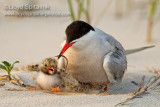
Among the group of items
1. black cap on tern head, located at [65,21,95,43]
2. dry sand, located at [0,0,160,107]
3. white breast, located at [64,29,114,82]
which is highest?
black cap on tern head, located at [65,21,95,43]

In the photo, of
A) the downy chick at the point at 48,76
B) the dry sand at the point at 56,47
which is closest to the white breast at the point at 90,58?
the downy chick at the point at 48,76

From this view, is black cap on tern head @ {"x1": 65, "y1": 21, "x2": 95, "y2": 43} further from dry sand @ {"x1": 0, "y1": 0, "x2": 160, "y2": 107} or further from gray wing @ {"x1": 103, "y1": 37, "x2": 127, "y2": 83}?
dry sand @ {"x1": 0, "y1": 0, "x2": 160, "y2": 107}

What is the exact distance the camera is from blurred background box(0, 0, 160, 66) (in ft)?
19.7

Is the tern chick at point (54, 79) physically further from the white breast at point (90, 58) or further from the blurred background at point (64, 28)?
the blurred background at point (64, 28)

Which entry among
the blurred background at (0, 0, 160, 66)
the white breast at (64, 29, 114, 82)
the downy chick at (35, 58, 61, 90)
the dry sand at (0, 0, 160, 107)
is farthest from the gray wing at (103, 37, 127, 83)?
the blurred background at (0, 0, 160, 66)

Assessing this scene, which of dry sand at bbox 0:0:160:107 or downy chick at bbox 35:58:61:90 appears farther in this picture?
downy chick at bbox 35:58:61:90

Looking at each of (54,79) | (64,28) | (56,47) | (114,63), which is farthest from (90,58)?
(64,28)

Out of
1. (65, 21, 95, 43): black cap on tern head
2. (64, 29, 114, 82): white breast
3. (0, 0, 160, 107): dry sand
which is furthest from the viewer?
(64, 29, 114, 82): white breast

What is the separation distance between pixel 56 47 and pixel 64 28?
0.92 m

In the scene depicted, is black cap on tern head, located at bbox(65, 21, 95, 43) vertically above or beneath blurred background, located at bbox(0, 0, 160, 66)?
above

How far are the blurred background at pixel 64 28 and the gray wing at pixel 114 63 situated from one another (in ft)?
5.27

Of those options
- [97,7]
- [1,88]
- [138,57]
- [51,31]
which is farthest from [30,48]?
[1,88]

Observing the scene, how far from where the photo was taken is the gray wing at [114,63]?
11.0ft

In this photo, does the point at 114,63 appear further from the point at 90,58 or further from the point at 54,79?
the point at 54,79
